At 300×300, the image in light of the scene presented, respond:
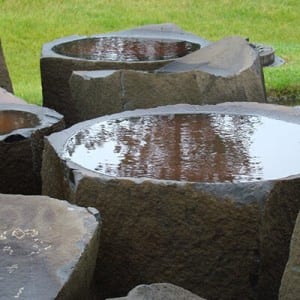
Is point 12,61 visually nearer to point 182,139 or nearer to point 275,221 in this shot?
point 182,139

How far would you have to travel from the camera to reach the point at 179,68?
548 centimetres

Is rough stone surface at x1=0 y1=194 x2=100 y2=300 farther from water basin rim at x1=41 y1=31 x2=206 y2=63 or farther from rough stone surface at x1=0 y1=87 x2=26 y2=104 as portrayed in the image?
water basin rim at x1=41 y1=31 x2=206 y2=63

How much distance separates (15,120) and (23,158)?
344 millimetres

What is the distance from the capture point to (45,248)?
2.92 m

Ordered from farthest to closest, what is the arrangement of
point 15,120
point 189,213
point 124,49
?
point 124,49, point 15,120, point 189,213

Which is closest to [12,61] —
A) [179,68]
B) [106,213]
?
[179,68]

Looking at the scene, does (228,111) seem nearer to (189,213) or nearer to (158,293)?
(189,213)

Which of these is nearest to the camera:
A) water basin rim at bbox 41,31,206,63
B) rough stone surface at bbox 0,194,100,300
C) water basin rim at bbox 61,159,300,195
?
rough stone surface at bbox 0,194,100,300

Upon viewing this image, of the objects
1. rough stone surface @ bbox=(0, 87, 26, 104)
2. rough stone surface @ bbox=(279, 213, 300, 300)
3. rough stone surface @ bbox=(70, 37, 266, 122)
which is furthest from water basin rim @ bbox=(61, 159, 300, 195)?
rough stone surface @ bbox=(0, 87, 26, 104)

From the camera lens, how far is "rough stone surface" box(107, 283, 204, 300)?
2.85m

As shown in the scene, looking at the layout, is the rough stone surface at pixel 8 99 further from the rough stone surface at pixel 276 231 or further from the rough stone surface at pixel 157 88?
the rough stone surface at pixel 276 231

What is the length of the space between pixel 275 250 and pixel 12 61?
7617mm

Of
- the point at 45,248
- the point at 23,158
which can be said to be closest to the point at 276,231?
the point at 45,248

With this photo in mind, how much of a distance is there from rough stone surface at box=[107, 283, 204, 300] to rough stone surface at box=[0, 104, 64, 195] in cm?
149
